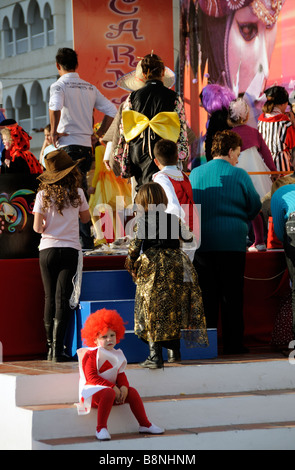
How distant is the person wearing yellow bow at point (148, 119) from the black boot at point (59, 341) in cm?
156

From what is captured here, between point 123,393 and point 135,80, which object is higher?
point 135,80

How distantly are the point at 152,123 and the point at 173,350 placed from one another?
2036mm

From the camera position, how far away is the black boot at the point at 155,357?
7.15m

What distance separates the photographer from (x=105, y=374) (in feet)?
21.5

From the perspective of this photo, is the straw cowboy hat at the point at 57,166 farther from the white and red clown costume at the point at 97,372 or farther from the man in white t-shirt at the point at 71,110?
the white and red clown costume at the point at 97,372

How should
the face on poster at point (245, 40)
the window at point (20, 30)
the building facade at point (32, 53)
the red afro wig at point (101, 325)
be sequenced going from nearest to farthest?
the red afro wig at point (101, 325), the face on poster at point (245, 40), the building facade at point (32, 53), the window at point (20, 30)

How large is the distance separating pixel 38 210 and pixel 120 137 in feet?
4.45

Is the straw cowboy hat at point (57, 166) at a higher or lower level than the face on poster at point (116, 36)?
lower

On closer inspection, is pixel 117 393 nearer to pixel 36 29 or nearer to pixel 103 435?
pixel 103 435

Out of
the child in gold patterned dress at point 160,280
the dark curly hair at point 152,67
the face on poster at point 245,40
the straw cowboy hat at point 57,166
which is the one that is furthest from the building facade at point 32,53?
the child in gold patterned dress at point 160,280

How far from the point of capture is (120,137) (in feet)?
28.6

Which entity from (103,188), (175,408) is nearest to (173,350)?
(175,408)
